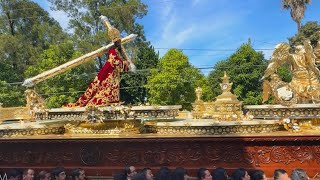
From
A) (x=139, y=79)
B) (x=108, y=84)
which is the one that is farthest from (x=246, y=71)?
(x=108, y=84)

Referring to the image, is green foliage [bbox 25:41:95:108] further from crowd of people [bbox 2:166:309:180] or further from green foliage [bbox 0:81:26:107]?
crowd of people [bbox 2:166:309:180]

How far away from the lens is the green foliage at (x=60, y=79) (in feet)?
70.3

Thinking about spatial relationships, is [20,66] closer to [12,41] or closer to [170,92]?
[12,41]

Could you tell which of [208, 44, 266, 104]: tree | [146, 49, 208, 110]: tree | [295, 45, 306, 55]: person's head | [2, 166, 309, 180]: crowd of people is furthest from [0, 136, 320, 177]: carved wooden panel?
[208, 44, 266, 104]: tree

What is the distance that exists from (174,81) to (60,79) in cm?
716

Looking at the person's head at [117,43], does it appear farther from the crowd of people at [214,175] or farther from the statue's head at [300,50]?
the statue's head at [300,50]

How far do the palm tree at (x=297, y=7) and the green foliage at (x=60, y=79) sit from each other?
16.4m

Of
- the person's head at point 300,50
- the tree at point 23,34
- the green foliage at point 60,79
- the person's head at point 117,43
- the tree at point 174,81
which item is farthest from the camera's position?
the tree at point 23,34

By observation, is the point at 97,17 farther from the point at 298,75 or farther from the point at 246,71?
the point at 298,75

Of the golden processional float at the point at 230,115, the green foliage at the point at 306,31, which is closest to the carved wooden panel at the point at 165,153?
the golden processional float at the point at 230,115

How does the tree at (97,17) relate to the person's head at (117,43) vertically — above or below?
above

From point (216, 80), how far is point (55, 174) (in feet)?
73.1

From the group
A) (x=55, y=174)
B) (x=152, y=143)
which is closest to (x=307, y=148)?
(x=152, y=143)

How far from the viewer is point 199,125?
6297mm
